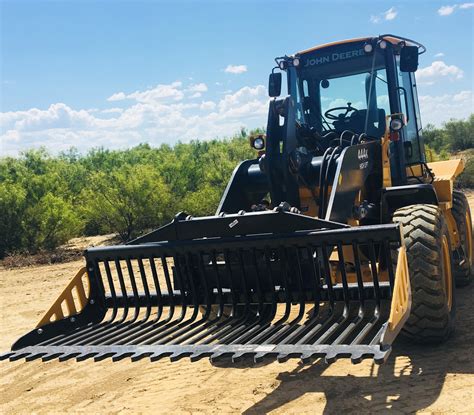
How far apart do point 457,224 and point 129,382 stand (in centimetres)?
446

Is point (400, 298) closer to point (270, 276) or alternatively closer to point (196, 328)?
point (270, 276)

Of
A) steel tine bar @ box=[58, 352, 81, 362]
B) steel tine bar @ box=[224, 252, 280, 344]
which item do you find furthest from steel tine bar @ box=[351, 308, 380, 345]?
steel tine bar @ box=[58, 352, 81, 362]

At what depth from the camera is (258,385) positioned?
4.18 m

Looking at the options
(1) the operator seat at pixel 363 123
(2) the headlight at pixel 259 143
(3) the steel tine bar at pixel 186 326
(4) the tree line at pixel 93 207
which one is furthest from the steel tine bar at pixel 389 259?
(4) the tree line at pixel 93 207

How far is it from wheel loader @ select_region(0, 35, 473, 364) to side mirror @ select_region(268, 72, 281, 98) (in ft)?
2.41

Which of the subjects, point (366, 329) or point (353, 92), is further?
point (353, 92)

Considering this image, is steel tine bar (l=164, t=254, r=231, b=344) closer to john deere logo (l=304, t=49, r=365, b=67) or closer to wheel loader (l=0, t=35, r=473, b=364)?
wheel loader (l=0, t=35, r=473, b=364)

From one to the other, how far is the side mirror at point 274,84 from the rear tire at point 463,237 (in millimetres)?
2717

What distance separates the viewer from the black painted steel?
3.57 metres

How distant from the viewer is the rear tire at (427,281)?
4.14 meters

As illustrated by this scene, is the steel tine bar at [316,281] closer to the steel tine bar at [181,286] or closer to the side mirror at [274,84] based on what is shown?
the steel tine bar at [181,286]

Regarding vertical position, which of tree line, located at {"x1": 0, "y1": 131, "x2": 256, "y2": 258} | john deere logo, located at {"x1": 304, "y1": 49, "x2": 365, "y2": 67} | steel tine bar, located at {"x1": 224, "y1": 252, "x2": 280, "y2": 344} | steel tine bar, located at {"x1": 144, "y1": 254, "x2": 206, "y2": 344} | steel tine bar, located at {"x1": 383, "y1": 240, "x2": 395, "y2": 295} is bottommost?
steel tine bar, located at {"x1": 224, "y1": 252, "x2": 280, "y2": 344}

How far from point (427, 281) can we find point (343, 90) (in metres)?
2.88

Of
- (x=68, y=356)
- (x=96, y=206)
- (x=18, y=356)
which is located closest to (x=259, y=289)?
(x=68, y=356)
